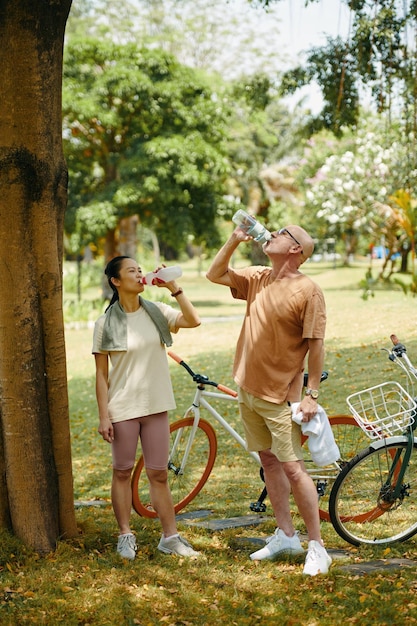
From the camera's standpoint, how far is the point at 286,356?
14.5 feet

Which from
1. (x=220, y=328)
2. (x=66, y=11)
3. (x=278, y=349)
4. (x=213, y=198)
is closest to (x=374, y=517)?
(x=278, y=349)

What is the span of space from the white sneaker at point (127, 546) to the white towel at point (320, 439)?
110cm

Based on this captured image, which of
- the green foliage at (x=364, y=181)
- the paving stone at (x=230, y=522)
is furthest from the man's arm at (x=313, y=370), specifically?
the green foliage at (x=364, y=181)

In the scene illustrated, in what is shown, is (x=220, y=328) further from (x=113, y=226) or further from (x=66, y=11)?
(x=66, y=11)

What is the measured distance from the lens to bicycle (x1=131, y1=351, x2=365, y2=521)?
17.5 feet

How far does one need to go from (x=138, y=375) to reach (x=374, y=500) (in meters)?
1.66

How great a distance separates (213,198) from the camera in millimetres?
27094

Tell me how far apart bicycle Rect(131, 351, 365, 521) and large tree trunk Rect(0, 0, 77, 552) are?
3.42ft

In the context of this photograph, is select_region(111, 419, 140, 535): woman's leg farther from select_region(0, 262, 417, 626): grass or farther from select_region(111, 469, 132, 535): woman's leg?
select_region(0, 262, 417, 626): grass

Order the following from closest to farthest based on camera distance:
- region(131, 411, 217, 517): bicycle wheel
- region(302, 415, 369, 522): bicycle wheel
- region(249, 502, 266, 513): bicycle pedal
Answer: region(302, 415, 369, 522): bicycle wheel
region(249, 502, 266, 513): bicycle pedal
region(131, 411, 217, 517): bicycle wheel

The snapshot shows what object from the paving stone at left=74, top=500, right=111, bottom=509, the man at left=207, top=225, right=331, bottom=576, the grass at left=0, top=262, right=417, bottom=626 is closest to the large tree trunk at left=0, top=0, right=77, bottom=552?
the grass at left=0, top=262, right=417, bottom=626

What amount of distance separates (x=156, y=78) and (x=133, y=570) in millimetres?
22915

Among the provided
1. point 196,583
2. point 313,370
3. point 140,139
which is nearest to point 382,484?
point 313,370

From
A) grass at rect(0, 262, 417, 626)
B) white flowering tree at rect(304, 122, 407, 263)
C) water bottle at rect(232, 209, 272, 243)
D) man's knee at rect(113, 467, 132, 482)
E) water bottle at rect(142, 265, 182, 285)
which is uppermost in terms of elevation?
white flowering tree at rect(304, 122, 407, 263)
